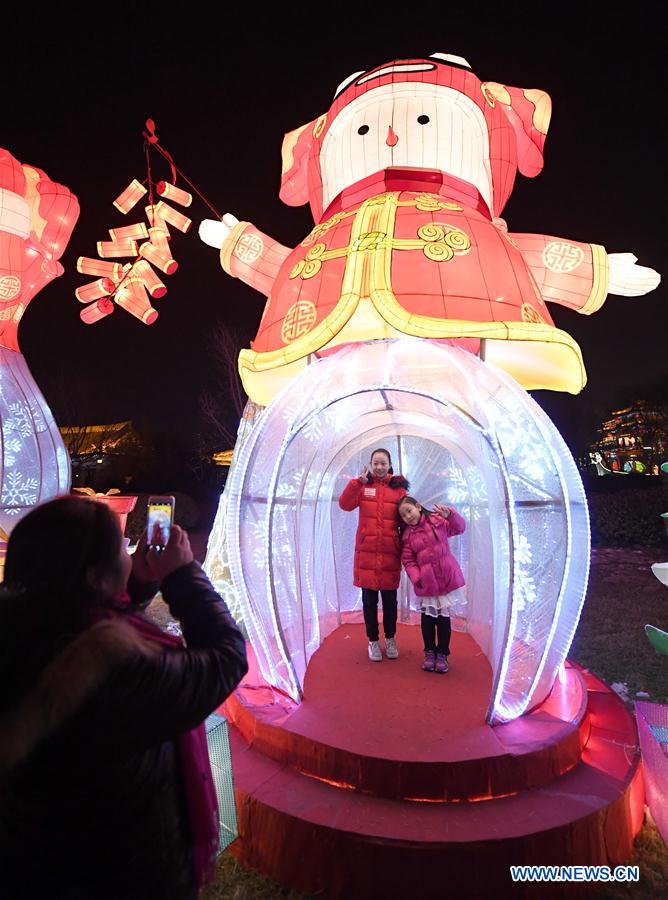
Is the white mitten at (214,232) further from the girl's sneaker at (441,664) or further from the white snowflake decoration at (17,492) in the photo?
the girl's sneaker at (441,664)

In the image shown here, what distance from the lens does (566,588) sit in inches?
115

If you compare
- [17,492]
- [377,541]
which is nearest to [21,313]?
[17,492]

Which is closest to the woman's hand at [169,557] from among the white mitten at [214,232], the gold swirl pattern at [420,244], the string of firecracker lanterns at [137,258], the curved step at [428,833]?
the curved step at [428,833]

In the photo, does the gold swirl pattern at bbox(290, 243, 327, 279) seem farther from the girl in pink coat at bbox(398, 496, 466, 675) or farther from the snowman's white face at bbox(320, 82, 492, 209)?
the girl in pink coat at bbox(398, 496, 466, 675)

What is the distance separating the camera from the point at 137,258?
6070 mm

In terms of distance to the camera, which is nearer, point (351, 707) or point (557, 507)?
point (557, 507)

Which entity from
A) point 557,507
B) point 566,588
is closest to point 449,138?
point 557,507

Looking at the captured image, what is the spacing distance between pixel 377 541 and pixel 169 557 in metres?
2.83

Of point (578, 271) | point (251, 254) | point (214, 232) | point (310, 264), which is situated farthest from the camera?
point (214, 232)

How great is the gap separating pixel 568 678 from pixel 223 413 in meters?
17.9

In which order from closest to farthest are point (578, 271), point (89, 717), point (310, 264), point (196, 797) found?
point (89, 717), point (196, 797), point (310, 264), point (578, 271)

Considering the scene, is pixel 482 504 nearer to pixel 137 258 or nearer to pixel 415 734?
pixel 415 734

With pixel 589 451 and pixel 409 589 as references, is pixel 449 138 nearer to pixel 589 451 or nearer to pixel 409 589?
pixel 409 589

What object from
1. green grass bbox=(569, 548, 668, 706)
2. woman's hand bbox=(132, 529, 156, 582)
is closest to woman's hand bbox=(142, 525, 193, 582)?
woman's hand bbox=(132, 529, 156, 582)
